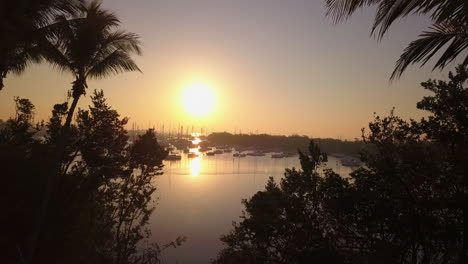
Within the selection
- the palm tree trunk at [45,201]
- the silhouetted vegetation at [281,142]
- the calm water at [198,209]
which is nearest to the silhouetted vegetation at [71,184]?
the palm tree trunk at [45,201]

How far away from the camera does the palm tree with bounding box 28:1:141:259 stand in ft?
29.0

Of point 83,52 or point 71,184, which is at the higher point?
point 83,52

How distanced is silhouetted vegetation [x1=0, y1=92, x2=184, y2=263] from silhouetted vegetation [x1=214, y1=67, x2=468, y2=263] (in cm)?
679

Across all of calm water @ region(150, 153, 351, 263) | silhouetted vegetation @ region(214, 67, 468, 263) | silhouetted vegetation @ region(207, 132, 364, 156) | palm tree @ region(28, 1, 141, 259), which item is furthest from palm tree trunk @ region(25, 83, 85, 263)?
silhouetted vegetation @ region(207, 132, 364, 156)

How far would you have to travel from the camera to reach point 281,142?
6535 inches

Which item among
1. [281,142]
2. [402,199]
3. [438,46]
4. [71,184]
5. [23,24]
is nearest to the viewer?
[438,46]

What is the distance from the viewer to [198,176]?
72.1m

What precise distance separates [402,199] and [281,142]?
159 m

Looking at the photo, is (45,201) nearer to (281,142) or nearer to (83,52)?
(83,52)

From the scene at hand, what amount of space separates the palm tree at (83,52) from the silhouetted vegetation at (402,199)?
22.9 ft

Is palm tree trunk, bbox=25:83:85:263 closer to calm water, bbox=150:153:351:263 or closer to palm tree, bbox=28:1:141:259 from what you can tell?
palm tree, bbox=28:1:141:259

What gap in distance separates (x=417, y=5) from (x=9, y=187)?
32.9 ft

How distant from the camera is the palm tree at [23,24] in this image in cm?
583

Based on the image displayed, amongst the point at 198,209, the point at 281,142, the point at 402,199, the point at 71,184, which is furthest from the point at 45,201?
the point at 281,142
